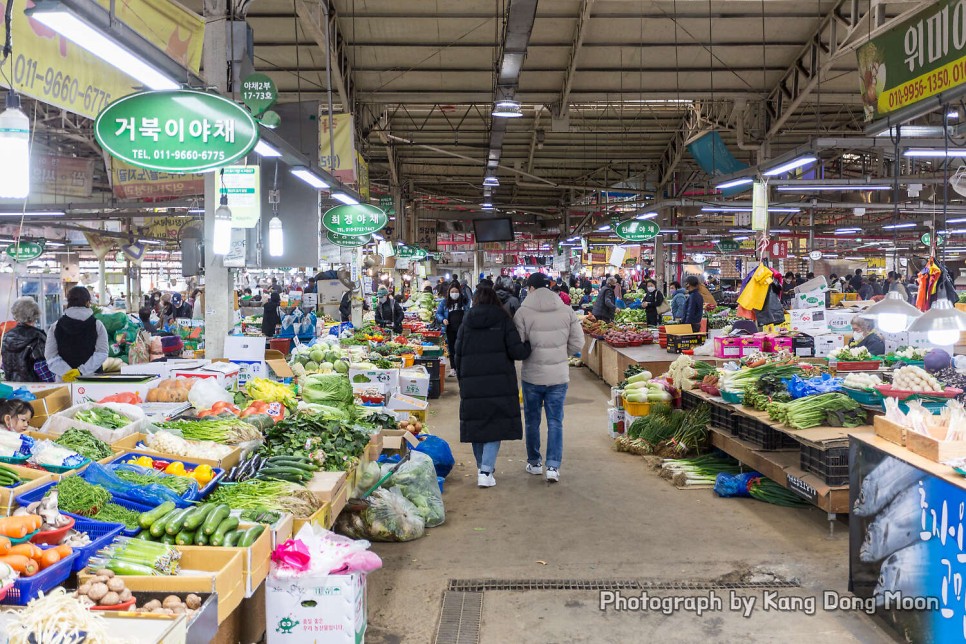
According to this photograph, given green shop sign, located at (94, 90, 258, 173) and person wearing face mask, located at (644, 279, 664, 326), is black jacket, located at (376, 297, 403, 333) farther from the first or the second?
green shop sign, located at (94, 90, 258, 173)

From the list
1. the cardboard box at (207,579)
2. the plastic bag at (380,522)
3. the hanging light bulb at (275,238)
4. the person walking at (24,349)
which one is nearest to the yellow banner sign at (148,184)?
the hanging light bulb at (275,238)

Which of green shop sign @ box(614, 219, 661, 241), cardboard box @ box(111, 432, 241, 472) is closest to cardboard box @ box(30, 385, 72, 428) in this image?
cardboard box @ box(111, 432, 241, 472)

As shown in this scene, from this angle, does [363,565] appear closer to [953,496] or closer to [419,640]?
[419,640]

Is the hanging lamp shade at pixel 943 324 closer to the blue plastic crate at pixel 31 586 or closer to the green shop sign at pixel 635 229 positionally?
the blue plastic crate at pixel 31 586

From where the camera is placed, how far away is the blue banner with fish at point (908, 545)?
356 cm

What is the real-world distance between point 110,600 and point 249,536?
27.5 inches

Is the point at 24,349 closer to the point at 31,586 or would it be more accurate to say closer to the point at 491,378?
the point at 491,378

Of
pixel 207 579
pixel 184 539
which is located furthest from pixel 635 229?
pixel 207 579

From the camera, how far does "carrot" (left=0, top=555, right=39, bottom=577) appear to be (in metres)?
2.71

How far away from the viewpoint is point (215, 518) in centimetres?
353

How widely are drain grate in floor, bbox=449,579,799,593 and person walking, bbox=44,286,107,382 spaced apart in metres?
4.41

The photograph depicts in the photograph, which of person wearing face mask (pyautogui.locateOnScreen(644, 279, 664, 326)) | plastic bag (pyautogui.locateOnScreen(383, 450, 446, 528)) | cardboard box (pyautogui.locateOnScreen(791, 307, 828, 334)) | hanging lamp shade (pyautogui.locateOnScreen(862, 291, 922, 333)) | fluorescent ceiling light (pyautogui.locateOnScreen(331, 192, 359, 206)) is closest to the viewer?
hanging lamp shade (pyautogui.locateOnScreen(862, 291, 922, 333))

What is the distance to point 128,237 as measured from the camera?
23.8 metres

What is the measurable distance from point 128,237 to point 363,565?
75.0 ft
